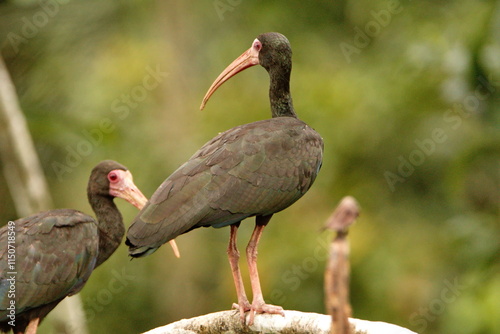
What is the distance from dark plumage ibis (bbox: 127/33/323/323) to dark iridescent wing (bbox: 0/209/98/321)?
992 mm

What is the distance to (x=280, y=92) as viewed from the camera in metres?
7.33

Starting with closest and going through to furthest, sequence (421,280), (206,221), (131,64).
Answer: (206,221)
(421,280)
(131,64)

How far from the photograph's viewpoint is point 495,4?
8562 mm

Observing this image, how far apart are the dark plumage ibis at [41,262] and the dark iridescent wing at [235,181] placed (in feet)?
3.35

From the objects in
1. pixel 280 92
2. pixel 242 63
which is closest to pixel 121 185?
pixel 242 63

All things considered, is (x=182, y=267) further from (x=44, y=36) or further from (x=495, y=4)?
(x=495, y=4)

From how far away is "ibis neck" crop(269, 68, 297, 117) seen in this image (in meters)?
7.30

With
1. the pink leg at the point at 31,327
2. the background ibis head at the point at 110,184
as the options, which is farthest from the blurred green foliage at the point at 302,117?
the pink leg at the point at 31,327

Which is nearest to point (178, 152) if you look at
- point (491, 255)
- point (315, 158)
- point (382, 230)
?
point (382, 230)

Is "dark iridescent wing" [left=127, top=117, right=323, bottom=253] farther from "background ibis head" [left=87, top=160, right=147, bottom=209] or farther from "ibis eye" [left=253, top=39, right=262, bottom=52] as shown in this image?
"background ibis head" [left=87, top=160, right=147, bottom=209]

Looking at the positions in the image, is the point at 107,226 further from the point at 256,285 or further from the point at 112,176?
the point at 256,285

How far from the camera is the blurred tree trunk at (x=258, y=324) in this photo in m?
5.76

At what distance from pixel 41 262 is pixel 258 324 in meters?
1.59

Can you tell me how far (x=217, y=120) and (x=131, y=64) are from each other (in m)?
2.00
